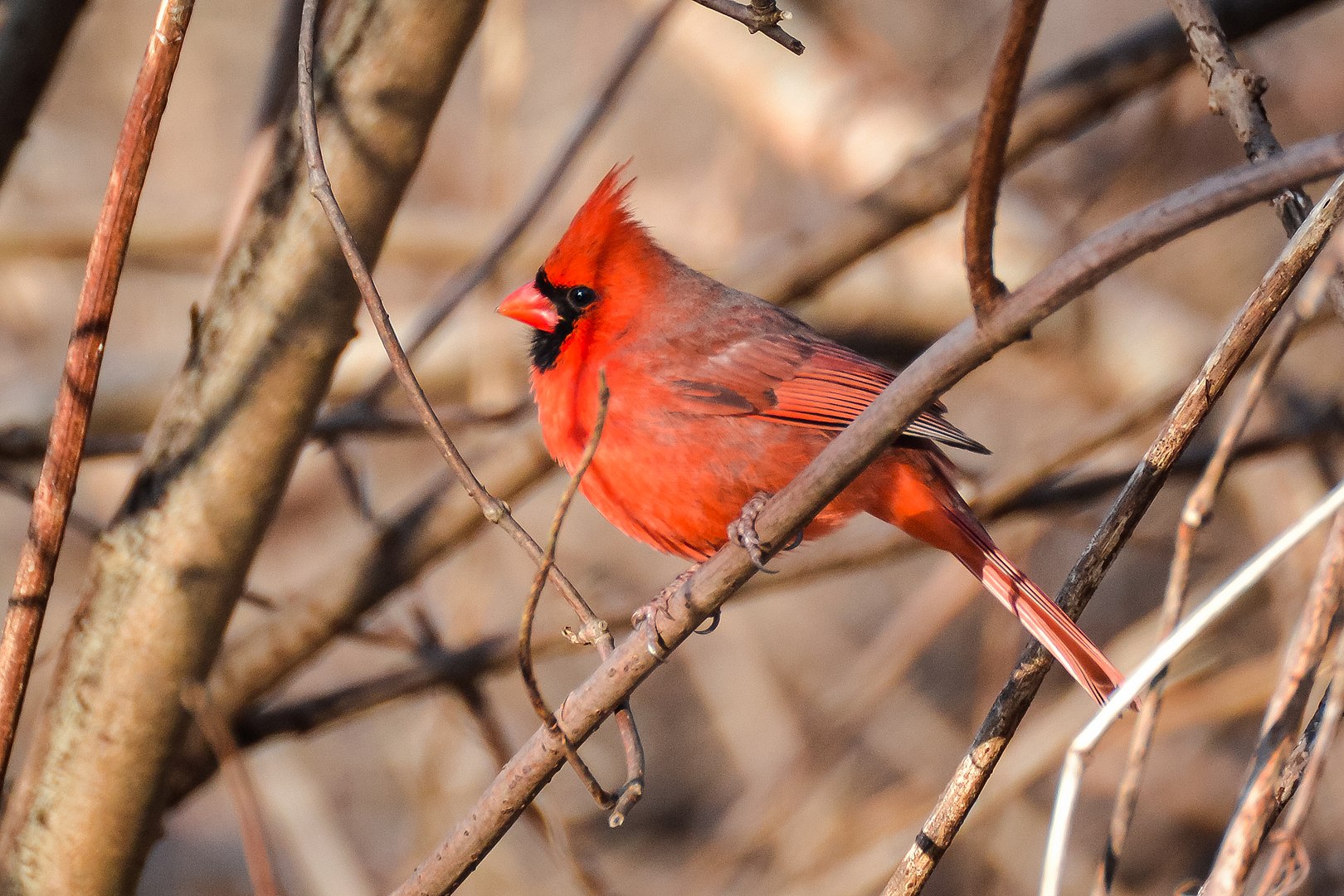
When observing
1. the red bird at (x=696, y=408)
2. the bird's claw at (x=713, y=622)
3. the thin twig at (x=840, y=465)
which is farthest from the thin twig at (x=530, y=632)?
the red bird at (x=696, y=408)

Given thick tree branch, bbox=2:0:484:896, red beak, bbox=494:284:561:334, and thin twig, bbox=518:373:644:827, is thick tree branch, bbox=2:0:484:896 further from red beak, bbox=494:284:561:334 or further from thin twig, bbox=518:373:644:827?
thin twig, bbox=518:373:644:827

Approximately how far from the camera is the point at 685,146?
7766 mm

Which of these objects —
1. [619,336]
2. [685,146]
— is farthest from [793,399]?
[685,146]

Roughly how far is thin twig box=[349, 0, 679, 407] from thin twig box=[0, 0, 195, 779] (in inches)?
50.3

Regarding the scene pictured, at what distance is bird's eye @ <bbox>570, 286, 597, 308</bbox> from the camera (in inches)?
118

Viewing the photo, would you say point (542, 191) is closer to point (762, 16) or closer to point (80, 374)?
point (80, 374)

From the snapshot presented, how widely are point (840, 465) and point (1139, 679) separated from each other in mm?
399

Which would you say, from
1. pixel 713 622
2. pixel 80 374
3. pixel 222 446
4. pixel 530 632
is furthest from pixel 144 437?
pixel 530 632

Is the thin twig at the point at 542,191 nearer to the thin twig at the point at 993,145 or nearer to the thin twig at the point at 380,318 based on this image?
the thin twig at the point at 380,318

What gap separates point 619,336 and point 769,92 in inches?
107

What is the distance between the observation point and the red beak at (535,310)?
2992 mm

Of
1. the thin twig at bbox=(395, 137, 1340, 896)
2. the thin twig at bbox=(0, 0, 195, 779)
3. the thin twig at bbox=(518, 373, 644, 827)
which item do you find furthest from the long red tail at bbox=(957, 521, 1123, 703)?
the thin twig at bbox=(0, 0, 195, 779)

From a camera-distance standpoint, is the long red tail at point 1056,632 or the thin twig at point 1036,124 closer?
the long red tail at point 1056,632

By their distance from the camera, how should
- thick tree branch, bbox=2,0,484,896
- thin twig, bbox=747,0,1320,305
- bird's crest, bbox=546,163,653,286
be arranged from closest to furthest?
thick tree branch, bbox=2,0,484,896 < bird's crest, bbox=546,163,653,286 < thin twig, bbox=747,0,1320,305
